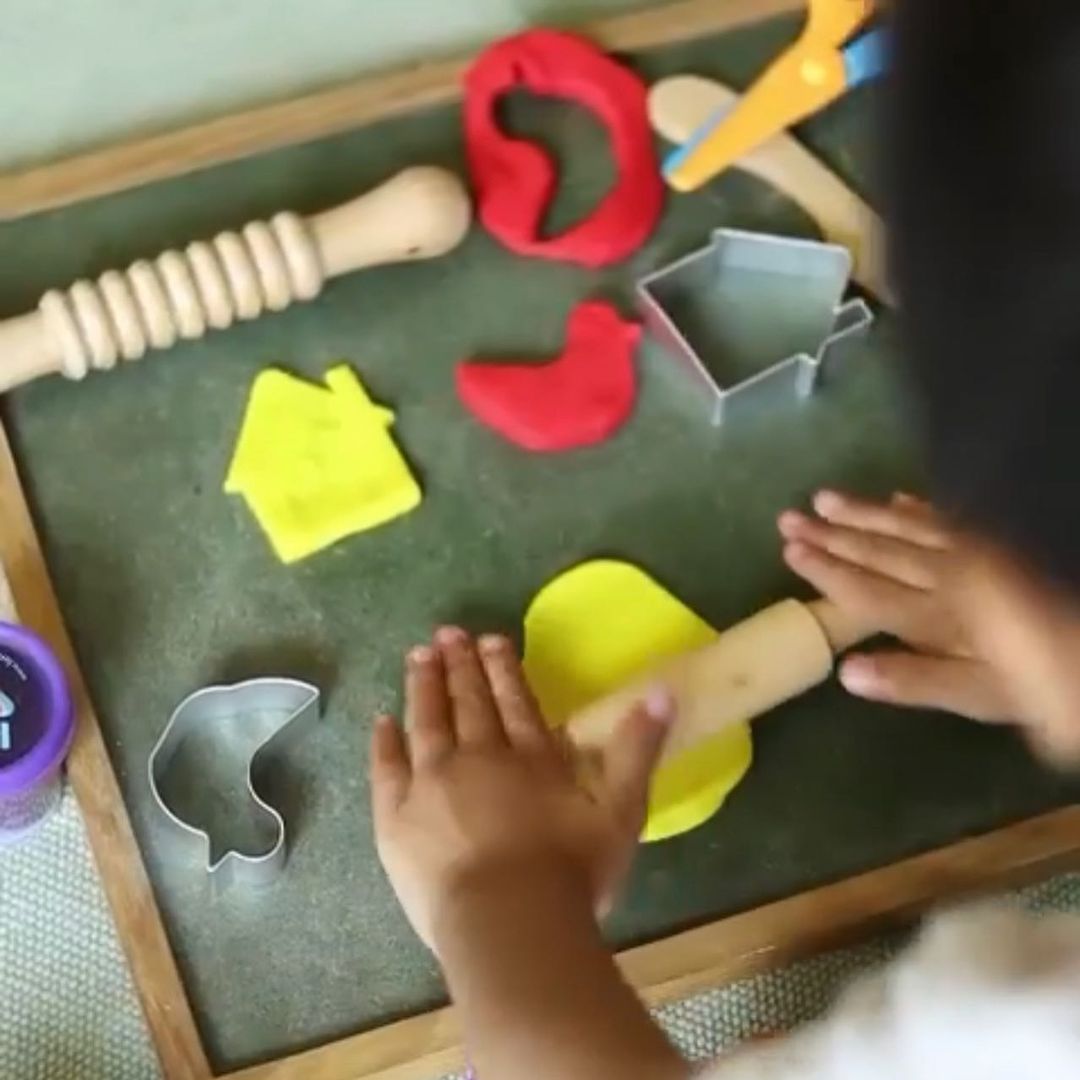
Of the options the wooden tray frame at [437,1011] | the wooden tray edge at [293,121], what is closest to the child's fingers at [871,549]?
the wooden tray frame at [437,1011]

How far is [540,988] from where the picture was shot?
63 cm

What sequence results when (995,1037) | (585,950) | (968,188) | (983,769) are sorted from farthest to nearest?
1. (983,769)
2. (585,950)
3. (995,1037)
4. (968,188)

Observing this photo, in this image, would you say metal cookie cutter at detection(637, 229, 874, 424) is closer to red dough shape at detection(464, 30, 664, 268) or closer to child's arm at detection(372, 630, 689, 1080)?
red dough shape at detection(464, 30, 664, 268)

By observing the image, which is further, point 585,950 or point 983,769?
point 983,769

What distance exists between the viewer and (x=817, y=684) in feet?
2.49

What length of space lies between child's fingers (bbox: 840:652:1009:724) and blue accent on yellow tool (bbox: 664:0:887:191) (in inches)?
9.3

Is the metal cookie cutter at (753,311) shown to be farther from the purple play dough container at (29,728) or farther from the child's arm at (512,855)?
the purple play dough container at (29,728)

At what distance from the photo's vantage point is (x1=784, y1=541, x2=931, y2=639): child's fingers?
0.75 meters

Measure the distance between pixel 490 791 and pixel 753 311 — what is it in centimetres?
26

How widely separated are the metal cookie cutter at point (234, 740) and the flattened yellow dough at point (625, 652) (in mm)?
93

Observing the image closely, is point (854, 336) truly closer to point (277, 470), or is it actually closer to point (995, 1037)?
point (277, 470)

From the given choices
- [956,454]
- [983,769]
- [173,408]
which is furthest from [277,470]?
[956,454]

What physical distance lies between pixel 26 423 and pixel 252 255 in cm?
12

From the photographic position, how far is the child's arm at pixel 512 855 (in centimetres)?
63
